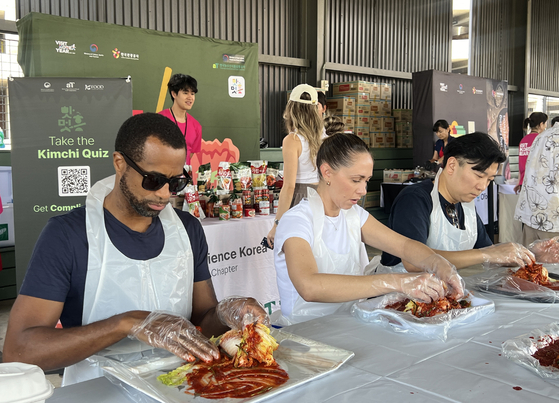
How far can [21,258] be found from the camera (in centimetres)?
381

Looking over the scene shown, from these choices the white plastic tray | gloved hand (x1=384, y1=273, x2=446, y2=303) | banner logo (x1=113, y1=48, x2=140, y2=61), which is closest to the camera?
the white plastic tray

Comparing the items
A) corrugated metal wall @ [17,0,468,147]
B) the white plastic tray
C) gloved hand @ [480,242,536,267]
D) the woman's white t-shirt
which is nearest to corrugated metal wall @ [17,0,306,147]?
corrugated metal wall @ [17,0,468,147]

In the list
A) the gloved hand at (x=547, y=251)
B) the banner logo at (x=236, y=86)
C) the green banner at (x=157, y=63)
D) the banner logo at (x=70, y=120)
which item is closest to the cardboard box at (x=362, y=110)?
the green banner at (x=157, y=63)

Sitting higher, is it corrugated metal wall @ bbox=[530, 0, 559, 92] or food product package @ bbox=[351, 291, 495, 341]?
corrugated metal wall @ bbox=[530, 0, 559, 92]

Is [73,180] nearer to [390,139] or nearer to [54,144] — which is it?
[54,144]

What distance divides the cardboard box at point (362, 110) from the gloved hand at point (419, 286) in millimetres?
6757

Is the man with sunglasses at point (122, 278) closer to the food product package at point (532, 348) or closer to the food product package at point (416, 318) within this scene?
the food product package at point (416, 318)

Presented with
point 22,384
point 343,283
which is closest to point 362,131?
point 343,283

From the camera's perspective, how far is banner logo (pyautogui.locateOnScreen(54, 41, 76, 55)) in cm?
486

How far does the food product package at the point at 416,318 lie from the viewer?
1.51 meters

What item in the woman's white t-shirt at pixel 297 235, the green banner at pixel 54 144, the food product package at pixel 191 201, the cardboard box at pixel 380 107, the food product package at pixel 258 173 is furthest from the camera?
the cardboard box at pixel 380 107

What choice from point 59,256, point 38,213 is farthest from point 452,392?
point 38,213

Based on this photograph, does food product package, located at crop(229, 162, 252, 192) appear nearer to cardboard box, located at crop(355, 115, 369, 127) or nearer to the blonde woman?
the blonde woman

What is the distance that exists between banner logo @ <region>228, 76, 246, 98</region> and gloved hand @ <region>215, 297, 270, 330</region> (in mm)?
5058
